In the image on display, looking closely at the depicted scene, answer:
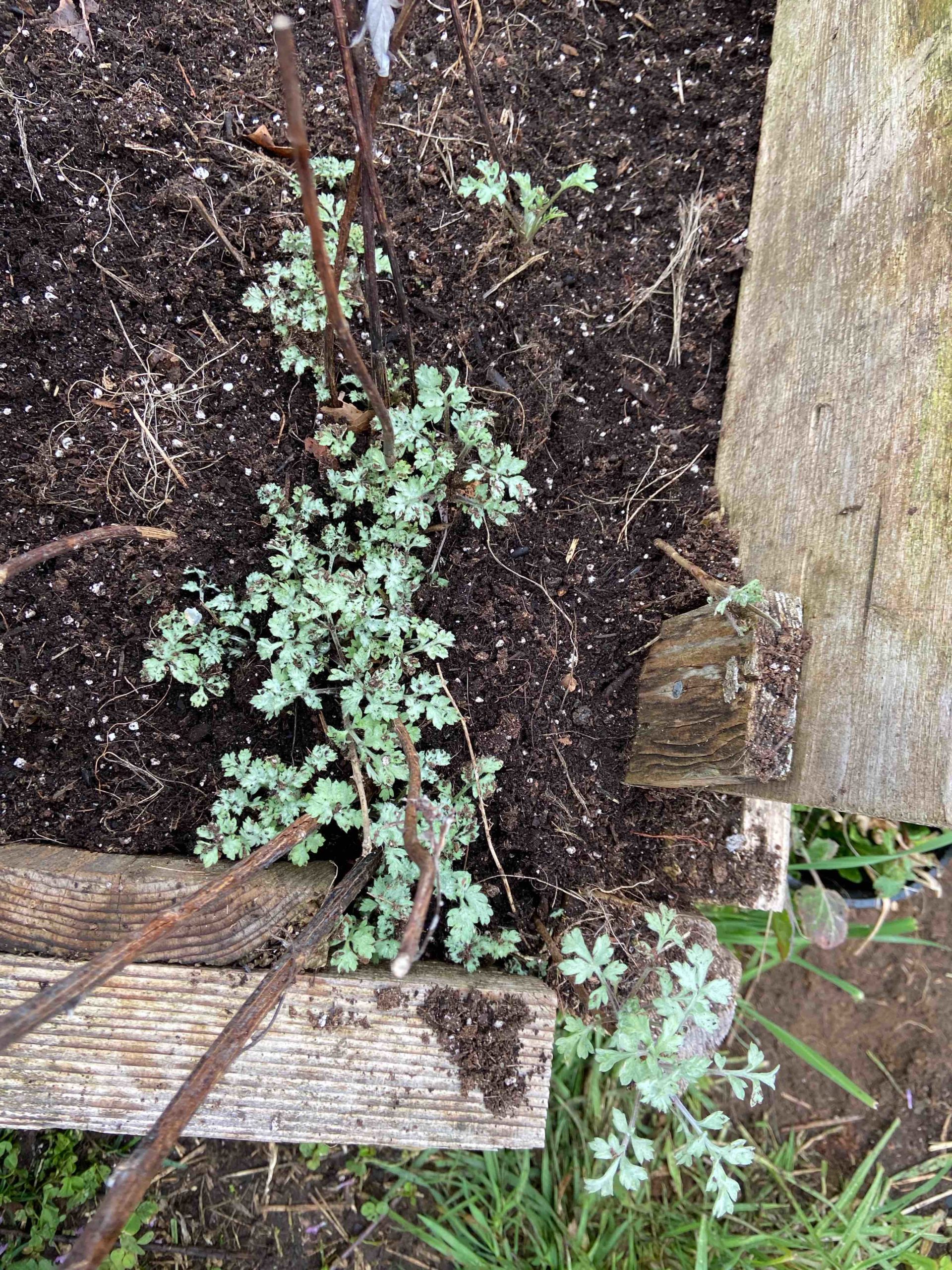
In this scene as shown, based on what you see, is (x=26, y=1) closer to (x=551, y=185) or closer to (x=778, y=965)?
(x=551, y=185)

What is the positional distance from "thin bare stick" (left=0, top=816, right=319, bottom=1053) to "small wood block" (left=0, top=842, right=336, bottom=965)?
0.27m

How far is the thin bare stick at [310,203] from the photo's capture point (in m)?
0.90

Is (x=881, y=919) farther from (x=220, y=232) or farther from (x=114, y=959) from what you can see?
(x=220, y=232)

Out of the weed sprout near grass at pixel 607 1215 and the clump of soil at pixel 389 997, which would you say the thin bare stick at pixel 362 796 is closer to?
the clump of soil at pixel 389 997

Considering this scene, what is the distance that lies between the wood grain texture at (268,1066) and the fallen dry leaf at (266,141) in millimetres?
2199

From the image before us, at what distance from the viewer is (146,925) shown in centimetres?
129

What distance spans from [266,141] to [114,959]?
212 cm

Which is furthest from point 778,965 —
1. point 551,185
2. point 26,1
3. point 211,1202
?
point 26,1

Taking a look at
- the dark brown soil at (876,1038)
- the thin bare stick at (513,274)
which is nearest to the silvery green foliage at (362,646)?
the thin bare stick at (513,274)

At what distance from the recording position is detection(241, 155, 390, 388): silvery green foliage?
1.97 metres

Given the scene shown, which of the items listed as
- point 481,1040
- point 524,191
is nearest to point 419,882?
point 481,1040

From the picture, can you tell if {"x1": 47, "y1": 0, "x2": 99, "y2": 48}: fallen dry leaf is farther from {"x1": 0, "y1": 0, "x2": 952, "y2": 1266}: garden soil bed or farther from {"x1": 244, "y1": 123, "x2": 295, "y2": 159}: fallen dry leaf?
{"x1": 244, "y1": 123, "x2": 295, "y2": 159}: fallen dry leaf

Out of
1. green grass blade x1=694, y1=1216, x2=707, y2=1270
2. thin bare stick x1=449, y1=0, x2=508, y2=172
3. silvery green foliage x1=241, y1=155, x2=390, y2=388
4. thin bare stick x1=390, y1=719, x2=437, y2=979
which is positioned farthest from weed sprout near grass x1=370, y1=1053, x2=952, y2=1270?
thin bare stick x1=449, y1=0, x2=508, y2=172

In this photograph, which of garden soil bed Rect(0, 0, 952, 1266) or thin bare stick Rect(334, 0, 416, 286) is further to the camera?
garden soil bed Rect(0, 0, 952, 1266)
